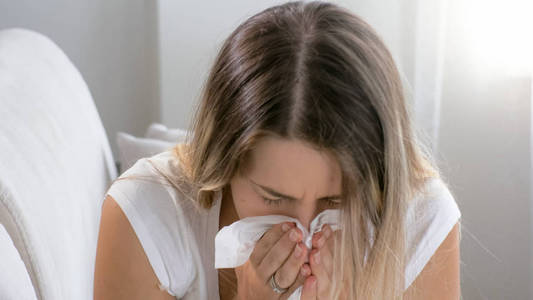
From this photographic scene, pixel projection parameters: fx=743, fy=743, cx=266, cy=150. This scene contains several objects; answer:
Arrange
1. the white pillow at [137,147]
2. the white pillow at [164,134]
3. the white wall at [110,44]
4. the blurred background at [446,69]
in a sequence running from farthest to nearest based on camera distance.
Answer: the white wall at [110,44] → the blurred background at [446,69] → the white pillow at [164,134] → the white pillow at [137,147]

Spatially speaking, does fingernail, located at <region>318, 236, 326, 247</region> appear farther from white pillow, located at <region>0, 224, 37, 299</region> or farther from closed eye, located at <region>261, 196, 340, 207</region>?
white pillow, located at <region>0, 224, 37, 299</region>

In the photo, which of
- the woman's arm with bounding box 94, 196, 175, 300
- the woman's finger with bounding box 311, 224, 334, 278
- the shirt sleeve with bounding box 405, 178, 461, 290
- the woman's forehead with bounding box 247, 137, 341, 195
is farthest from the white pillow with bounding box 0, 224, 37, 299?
the shirt sleeve with bounding box 405, 178, 461, 290

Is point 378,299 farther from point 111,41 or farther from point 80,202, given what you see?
point 111,41

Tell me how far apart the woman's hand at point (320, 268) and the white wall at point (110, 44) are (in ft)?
4.19

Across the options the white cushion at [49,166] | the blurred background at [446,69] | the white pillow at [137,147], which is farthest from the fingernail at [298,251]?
the blurred background at [446,69]

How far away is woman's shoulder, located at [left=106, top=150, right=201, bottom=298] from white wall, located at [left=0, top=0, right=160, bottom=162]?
1.13 metres

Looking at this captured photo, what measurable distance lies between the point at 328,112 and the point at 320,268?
1.04ft

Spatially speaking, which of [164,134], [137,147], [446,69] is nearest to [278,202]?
[137,147]

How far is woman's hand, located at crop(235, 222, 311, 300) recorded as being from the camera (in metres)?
1.18

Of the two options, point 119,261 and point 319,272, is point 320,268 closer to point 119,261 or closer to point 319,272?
point 319,272

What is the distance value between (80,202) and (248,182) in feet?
1.30

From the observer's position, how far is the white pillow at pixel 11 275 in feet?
2.85

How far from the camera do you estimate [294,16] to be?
1083 millimetres

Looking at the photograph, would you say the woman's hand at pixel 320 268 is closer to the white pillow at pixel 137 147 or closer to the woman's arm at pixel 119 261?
the woman's arm at pixel 119 261
